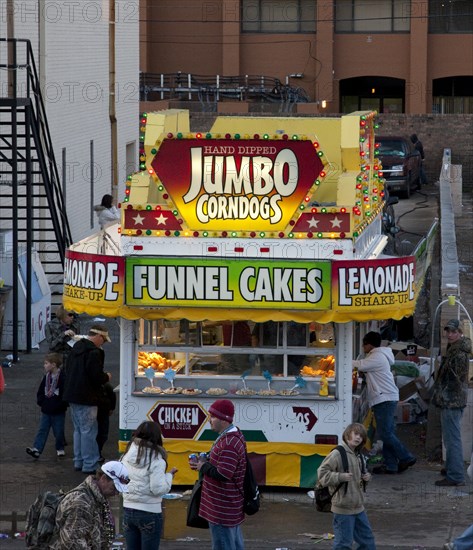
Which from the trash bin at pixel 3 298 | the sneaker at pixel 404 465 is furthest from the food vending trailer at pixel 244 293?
the trash bin at pixel 3 298

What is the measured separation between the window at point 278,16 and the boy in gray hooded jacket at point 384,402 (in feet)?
135

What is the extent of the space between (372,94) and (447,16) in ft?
16.7

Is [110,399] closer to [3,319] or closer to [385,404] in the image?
[385,404]

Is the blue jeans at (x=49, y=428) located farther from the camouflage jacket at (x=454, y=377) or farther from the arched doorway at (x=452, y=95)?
the arched doorway at (x=452, y=95)

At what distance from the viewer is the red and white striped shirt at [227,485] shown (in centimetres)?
930

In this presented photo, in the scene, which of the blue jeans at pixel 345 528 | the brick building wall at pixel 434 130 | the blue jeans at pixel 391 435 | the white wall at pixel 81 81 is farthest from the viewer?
the brick building wall at pixel 434 130

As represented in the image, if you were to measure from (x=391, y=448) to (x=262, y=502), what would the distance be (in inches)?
57.1

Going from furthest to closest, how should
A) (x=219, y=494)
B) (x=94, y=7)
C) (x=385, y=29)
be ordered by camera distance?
(x=385, y=29) < (x=94, y=7) < (x=219, y=494)

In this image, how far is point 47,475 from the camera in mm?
13031

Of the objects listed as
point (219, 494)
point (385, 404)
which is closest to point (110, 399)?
A: point (385, 404)

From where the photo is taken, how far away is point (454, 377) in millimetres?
12398

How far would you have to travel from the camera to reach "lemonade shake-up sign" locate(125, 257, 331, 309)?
1191 cm

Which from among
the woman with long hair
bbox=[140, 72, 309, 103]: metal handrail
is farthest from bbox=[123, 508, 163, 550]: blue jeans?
bbox=[140, 72, 309, 103]: metal handrail

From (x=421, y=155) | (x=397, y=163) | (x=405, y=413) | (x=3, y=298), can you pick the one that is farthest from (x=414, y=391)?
(x=421, y=155)
